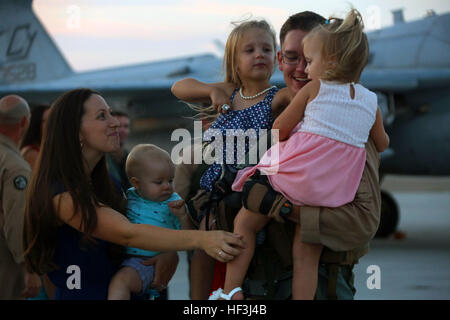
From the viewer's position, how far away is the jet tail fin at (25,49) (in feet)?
43.5

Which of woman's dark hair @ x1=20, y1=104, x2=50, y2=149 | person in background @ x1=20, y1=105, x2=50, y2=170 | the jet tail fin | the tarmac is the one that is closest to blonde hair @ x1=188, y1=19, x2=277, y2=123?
the tarmac

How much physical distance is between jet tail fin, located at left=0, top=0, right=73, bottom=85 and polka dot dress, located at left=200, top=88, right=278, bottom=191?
12.0 meters

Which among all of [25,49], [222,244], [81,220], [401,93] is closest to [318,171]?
[222,244]

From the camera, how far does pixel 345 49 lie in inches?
71.3

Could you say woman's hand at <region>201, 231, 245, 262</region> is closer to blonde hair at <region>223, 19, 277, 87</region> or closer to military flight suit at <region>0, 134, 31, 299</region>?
blonde hair at <region>223, 19, 277, 87</region>

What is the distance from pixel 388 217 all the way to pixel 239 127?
300 inches

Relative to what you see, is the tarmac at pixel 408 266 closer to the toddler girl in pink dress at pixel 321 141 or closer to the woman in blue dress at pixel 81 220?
the toddler girl in pink dress at pixel 321 141

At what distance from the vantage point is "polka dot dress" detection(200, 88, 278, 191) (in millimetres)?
2119

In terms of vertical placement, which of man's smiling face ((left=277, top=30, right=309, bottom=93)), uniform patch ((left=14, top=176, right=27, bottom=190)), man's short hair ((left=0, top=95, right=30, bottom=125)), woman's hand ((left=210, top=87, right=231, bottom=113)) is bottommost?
uniform patch ((left=14, top=176, right=27, bottom=190))

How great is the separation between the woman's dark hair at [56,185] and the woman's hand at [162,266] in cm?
24

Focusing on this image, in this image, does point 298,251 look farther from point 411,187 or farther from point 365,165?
point 411,187

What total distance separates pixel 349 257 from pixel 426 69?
7155mm

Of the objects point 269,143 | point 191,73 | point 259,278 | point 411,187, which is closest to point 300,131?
point 269,143

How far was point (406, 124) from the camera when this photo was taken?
8.38 m
